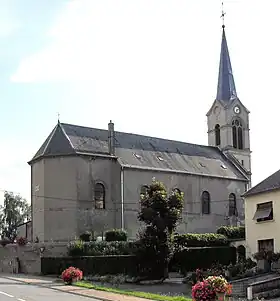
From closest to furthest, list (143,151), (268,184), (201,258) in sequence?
1. (268,184)
2. (201,258)
3. (143,151)

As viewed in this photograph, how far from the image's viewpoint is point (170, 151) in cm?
5450

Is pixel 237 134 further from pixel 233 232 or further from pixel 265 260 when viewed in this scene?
pixel 265 260

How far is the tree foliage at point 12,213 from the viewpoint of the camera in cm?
8025

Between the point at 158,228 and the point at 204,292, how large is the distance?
17.1 meters

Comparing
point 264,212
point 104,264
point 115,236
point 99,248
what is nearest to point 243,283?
point 264,212

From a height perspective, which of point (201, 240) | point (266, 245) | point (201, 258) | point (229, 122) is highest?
point (229, 122)

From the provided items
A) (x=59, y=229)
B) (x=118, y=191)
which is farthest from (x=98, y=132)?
(x=59, y=229)

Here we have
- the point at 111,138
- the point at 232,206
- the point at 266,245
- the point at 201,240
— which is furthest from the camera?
the point at 232,206

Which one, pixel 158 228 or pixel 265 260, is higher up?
pixel 158 228

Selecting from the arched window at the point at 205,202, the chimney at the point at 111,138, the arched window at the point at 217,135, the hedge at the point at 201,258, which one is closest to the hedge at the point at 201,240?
the hedge at the point at 201,258

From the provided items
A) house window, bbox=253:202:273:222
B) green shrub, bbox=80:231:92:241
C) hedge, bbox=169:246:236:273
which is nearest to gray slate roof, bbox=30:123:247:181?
green shrub, bbox=80:231:92:241

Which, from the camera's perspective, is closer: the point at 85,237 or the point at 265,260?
the point at 265,260

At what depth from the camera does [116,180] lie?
47.6 m

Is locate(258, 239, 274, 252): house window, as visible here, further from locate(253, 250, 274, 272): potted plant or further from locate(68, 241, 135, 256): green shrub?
locate(68, 241, 135, 256): green shrub
